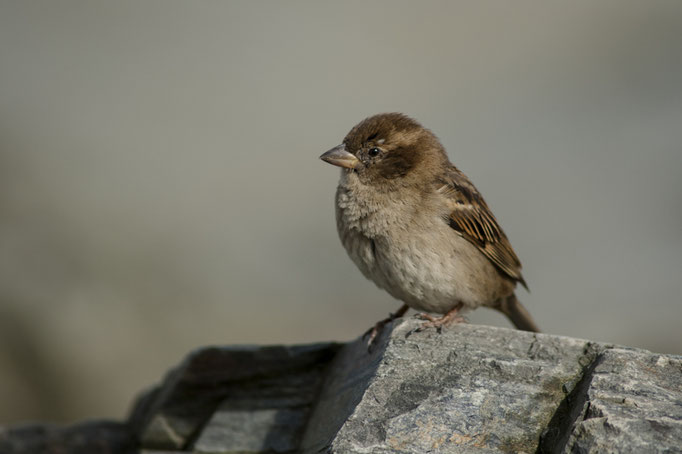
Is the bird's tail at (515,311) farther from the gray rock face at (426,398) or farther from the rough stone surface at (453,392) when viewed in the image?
the rough stone surface at (453,392)

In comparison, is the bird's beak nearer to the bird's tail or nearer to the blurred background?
the bird's tail

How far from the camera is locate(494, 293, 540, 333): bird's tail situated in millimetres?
5428

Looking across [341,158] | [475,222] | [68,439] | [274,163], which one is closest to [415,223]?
[475,222]

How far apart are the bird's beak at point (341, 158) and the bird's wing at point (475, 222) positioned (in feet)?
1.67

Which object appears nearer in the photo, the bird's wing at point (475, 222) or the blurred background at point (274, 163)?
the bird's wing at point (475, 222)

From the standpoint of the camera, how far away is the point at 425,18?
12.1m

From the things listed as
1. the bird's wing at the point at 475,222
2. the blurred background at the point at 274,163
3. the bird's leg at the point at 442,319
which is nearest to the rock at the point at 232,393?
the bird's leg at the point at 442,319

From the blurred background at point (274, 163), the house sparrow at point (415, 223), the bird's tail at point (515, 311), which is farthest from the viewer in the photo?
the blurred background at point (274, 163)

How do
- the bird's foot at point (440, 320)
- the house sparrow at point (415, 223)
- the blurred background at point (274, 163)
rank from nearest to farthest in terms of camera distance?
the bird's foot at point (440, 320) → the house sparrow at point (415, 223) → the blurred background at point (274, 163)

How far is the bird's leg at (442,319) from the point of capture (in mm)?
4168

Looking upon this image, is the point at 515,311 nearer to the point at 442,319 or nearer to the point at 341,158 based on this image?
the point at 442,319

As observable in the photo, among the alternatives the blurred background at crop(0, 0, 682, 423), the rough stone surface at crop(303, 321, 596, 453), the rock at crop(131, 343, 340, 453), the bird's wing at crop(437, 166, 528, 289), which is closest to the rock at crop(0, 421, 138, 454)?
the rock at crop(131, 343, 340, 453)

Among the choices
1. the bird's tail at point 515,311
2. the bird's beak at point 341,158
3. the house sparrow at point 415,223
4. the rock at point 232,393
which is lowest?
the bird's tail at point 515,311

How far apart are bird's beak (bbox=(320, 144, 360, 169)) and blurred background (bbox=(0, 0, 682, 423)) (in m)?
3.16
